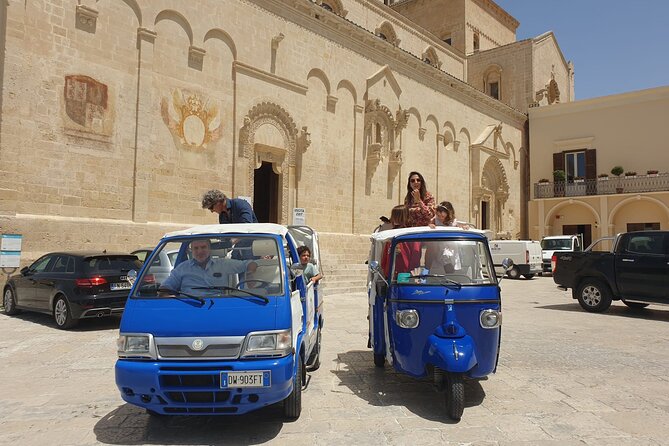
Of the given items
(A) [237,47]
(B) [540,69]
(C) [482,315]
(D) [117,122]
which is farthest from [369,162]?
(B) [540,69]

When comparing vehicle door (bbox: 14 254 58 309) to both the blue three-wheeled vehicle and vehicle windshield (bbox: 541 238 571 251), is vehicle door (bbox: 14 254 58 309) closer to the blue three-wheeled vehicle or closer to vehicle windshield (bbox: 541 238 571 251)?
the blue three-wheeled vehicle

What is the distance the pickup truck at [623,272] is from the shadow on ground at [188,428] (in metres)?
9.12

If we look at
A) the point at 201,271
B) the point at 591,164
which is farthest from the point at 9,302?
the point at 591,164

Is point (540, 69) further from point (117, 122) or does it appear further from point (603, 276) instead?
point (117, 122)

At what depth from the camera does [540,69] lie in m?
35.1

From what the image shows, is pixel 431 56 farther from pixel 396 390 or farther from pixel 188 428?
pixel 188 428

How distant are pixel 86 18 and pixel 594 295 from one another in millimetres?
14789

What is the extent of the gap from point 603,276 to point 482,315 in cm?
789

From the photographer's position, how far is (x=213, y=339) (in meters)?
3.79

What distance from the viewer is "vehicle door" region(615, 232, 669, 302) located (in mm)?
10078

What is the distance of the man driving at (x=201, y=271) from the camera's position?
4324mm

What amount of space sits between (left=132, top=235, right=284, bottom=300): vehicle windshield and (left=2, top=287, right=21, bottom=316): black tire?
7.76 m

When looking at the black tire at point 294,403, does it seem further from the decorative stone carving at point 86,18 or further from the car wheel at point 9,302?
the decorative stone carving at point 86,18

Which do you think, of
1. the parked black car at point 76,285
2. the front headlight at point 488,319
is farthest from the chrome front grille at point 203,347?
the parked black car at point 76,285
